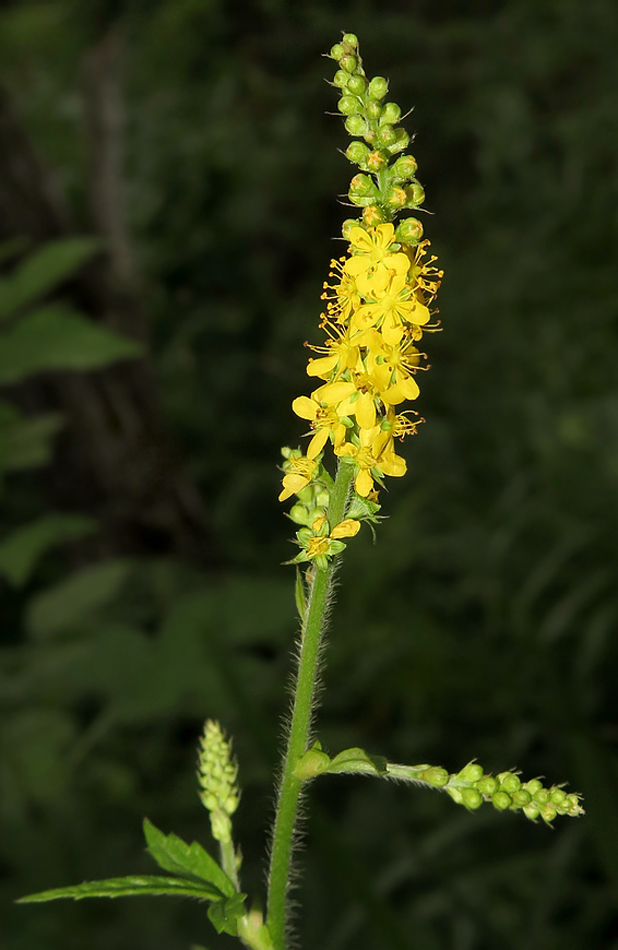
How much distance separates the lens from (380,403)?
4.99 ft

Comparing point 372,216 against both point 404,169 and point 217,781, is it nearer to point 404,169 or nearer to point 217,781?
point 404,169

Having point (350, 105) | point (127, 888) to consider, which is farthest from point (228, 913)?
point (350, 105)

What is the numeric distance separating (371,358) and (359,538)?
4568 millimetres

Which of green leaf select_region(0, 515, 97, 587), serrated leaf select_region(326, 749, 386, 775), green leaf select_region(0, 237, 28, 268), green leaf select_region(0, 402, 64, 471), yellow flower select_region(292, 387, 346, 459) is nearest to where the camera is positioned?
serrated leaf select_region(326, 749, 386, 775)

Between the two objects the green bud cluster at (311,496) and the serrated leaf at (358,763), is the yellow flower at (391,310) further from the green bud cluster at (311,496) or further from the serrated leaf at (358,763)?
the serrated leaf at (358,763)

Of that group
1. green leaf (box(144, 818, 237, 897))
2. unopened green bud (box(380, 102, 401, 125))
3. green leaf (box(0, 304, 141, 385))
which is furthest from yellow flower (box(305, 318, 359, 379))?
green leaf (box(0, 304, 141, 385))

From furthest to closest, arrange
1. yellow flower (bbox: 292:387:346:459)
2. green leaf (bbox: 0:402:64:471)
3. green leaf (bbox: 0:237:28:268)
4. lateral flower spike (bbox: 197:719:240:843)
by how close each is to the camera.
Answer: green leaf (bbox: 0:237:28:268) → green leaf (bbox: 0:402:64:471) → lateral flower spike (bbox: 197:719:240:843) → yellow flower (bbox: 292:387:346:459)

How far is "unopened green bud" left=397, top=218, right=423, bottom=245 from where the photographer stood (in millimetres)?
1483

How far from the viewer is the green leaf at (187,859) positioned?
1617 millimetres

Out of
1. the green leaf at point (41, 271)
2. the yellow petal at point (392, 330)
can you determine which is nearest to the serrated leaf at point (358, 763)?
the yellow petal at point (392, 330)

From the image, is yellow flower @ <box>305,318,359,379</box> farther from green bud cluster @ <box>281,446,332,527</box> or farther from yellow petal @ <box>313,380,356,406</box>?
green bud cluster @ <box>281,446,332,527</box>

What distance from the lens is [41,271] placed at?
427 centimetres

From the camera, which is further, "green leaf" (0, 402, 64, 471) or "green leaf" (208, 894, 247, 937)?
"green leaf" (0, 402, 64, 471)

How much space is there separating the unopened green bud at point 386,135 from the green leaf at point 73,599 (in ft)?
11.0
